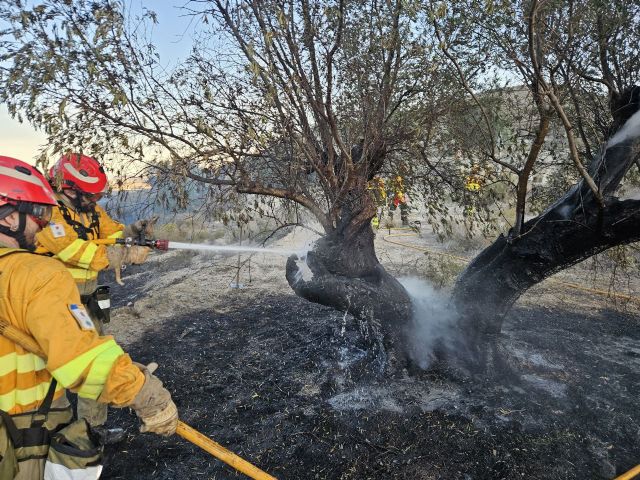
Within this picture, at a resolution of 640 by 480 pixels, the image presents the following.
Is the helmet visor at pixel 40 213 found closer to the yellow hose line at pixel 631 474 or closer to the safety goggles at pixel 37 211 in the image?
the safety goggles at pixel 37 211

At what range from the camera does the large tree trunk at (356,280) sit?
4.61 meters

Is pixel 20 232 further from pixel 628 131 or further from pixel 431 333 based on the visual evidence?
pixel 628 131

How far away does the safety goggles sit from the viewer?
1933 millimetres

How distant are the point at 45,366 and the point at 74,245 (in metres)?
2.09

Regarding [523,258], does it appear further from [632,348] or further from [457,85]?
[632,348]

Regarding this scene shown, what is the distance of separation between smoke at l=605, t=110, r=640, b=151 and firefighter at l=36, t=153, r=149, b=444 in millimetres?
5145

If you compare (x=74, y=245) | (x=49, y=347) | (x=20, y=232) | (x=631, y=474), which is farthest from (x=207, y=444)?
(x=631, y=474)

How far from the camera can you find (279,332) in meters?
6.28

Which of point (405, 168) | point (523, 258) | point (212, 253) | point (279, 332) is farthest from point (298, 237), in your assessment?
point (523, 258)

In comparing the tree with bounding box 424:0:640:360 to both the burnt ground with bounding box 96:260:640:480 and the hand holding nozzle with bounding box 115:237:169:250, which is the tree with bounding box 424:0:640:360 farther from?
the hand holding nozzle with bounding box 115:237:169:250

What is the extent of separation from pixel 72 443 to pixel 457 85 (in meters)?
5.04

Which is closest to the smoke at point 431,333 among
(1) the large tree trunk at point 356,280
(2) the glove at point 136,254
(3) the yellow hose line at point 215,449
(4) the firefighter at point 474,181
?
(1) the large tree trunk at point 356,280

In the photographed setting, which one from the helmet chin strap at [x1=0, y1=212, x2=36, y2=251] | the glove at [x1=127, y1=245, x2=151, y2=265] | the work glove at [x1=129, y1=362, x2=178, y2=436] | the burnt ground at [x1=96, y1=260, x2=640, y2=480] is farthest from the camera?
the glove at [x1=127, y1=245, x2=151, y2=265]

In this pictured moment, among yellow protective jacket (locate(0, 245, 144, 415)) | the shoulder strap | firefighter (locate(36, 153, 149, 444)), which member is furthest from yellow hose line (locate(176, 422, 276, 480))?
the shoulder strap
